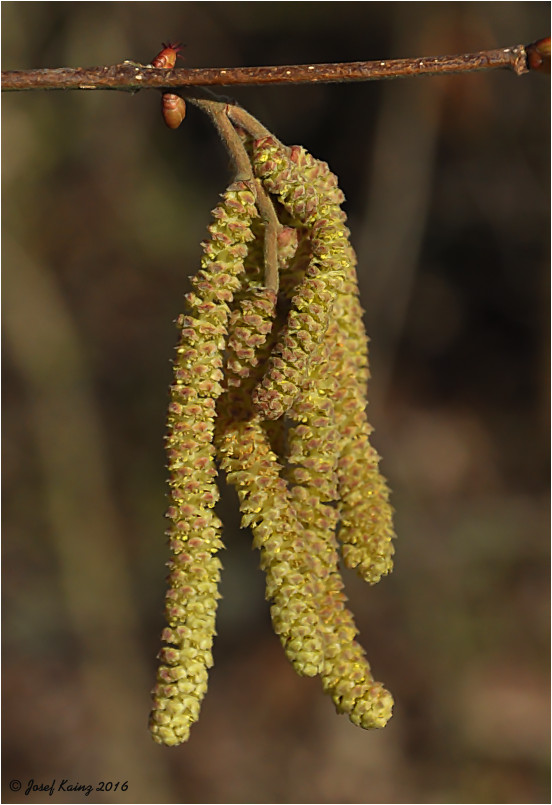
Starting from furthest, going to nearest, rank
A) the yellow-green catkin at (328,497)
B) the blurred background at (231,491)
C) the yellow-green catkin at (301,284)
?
the blurred background at (231,491) → the yellow-green catkin at (328,497) → the yellow-green catkin at (301,284)

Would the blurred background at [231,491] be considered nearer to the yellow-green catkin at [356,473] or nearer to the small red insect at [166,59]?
the small red insect at [166,59]

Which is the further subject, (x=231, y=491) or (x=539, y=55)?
(x=231, y=491)

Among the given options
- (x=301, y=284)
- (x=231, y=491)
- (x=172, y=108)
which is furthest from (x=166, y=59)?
(x=231, y=491)

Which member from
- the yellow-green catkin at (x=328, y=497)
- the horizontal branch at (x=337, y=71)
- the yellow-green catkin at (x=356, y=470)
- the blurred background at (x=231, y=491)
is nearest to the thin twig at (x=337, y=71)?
the horizontal branch at (x=337, y=71)

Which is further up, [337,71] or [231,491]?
[337,71]

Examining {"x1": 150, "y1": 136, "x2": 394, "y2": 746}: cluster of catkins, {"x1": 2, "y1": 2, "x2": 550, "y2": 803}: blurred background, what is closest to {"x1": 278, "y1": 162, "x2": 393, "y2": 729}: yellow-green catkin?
{"x1": 150, "y1": 136, "x2": 394, "y2": 746}: cluster of catkins

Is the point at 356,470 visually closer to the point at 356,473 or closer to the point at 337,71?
the point at 356,473
